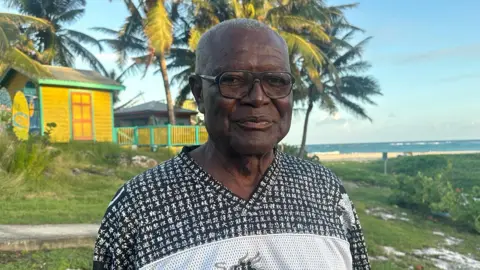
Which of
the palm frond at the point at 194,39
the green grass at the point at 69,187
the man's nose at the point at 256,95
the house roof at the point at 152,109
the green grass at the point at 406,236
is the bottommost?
the green grass at the point at 406,236

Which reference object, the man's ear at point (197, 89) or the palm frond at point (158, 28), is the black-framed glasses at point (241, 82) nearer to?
the man's ear at point (197, 89)

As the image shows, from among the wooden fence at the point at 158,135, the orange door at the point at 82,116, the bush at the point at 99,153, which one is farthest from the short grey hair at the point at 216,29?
the wooden fence at the point at 158,135

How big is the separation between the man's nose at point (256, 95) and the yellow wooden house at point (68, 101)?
48.5ft

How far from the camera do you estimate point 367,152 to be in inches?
2402

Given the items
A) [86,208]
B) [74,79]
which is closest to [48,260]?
[86,208]

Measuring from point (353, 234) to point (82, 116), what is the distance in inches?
637

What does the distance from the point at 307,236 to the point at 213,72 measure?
573 millimetres

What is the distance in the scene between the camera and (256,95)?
1.29 metres

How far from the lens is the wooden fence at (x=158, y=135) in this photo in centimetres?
1784

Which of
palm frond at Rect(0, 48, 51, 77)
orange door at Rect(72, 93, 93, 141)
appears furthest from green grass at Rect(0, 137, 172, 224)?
palm frond at Rect(0, 48, 51, 77)

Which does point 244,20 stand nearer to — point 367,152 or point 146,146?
point 146,146

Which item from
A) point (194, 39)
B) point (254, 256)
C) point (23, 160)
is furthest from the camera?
point (194, 39)

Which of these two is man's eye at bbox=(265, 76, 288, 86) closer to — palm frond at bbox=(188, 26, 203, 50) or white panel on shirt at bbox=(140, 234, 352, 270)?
white panel on shirt at bbox=(140, 234, 352, 270)

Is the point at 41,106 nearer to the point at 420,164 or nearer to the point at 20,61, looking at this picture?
the point at 20,61
